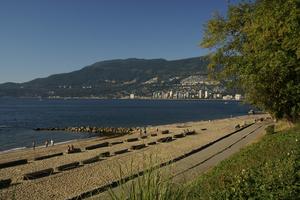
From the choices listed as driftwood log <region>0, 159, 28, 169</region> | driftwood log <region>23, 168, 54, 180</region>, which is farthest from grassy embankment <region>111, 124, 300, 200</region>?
driftwood log <region>0, 159, 28, 169</region>

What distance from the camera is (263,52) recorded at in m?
25.2

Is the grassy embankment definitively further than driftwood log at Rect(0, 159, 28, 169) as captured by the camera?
No

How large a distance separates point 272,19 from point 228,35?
12.0m

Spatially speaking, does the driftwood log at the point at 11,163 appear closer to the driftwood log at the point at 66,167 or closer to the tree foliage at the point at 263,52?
the driftwood log at the point at 66,167

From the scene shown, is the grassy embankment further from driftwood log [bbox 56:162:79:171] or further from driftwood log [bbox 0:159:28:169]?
driftwood log [bbox 0:159:28:169]

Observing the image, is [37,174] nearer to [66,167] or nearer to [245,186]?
[66,167]

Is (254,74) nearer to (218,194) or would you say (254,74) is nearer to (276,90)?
(276,90)

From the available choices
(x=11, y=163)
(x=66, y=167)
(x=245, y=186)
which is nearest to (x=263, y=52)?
(x=66, y=167)

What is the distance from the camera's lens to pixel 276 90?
3028 cm

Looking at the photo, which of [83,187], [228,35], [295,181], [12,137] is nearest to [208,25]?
[228,35]

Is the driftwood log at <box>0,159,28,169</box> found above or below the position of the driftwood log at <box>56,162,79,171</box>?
below

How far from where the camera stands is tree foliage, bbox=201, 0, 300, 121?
22.2 metres

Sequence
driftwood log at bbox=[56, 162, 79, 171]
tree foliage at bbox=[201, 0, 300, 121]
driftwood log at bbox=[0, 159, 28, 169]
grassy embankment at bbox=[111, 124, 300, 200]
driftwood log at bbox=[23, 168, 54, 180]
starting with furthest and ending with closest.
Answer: driftwood log at bbox=[0, 159, 28, 169] → driftwood log at bbox=[56, 162, 79, 171] → driftwood log at bbox=[23, 168, 54, 180] → tree foliage at bbox=[201, 0, 300, 121] → grassy embankment at bbox=[111, 124, 300, 200]

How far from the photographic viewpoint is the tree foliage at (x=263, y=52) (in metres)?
22.2
